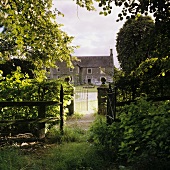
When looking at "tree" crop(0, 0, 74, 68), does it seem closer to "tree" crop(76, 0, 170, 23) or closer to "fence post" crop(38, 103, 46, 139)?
"tree" crop(76, 0, 170, 23)

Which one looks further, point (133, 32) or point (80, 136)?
point (133, 32)

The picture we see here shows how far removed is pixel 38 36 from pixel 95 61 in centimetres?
5560

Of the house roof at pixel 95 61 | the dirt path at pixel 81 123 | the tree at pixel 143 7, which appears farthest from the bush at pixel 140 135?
the house roof at pixel 95 61

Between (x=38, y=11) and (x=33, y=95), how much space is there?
2430mm

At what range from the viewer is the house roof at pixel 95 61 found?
196 feet

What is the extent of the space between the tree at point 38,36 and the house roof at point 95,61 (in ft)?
169

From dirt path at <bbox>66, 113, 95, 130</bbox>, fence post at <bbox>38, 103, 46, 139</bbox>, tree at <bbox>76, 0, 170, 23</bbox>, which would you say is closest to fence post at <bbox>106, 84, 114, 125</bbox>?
fence post at <bbox>38, 103, 46, 139</bbox>

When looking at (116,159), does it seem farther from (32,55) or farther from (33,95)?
(32,55)

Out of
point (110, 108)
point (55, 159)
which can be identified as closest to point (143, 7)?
point (110, 108)

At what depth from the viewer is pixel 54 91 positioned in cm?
664

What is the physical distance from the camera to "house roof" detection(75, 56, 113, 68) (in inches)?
2347

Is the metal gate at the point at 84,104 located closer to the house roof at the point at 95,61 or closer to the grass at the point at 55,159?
the grass at the point at 55,159

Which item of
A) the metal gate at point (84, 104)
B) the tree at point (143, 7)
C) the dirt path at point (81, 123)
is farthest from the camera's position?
the metal gate at point (84, 104)

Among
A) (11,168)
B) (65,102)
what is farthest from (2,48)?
(11,168)
